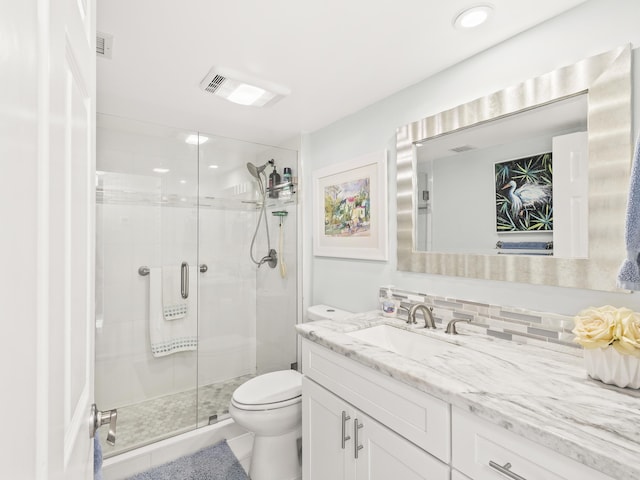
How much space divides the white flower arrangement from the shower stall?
204 cm

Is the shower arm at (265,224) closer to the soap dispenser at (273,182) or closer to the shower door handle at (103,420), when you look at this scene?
the soap dispenser at (273,182)

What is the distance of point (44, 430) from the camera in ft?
1.19

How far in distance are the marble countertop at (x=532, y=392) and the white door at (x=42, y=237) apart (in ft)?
3.07

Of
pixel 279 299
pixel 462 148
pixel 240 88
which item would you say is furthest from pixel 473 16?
pixel 279 299

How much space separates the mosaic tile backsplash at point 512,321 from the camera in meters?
1.30

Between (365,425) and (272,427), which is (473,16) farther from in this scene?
(272,427)

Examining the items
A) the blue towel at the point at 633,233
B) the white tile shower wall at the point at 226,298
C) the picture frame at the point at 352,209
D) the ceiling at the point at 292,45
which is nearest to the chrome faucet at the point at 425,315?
the picture frame at the point at 352,209

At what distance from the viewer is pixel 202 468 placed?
2006 millimetres

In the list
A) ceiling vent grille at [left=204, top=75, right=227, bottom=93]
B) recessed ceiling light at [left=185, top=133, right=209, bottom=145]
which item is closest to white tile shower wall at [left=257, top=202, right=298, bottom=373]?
recessed ceiling light at [left=185, top=133, right=209, bottom=145]

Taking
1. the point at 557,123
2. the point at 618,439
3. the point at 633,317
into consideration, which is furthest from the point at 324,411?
the point at 557,123

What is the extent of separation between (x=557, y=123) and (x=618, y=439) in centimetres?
113

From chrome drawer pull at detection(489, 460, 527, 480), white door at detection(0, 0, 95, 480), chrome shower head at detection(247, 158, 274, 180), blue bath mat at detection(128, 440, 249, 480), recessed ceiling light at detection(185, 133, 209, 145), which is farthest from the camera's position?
chrome shower head at detection(247, 158, 274, 180)

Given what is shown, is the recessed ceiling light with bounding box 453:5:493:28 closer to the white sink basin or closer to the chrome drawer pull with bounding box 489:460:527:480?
the white sink basin

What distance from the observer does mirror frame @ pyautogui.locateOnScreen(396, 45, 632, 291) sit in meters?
1.17
